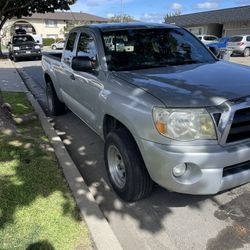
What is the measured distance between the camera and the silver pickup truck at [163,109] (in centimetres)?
288

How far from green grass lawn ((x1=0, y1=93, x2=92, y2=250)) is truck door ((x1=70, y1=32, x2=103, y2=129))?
0.81m

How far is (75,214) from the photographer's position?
338cm

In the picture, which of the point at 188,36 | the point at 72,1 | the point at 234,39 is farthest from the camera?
the point at 234,39

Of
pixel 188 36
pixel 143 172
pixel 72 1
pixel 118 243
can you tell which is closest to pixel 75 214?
pixel 118 243

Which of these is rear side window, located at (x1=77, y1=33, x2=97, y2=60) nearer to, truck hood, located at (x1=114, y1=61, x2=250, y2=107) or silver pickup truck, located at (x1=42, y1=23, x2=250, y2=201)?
silver pickup truck, located at (x1=42, y1=23, x2=250, y2=201)

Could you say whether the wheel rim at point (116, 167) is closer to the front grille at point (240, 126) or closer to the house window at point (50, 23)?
the front grille at point (240, 126)

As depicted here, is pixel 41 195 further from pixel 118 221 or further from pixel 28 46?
pixel 28 46

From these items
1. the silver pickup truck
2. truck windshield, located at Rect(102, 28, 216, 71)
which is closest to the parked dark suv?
the silver pickup truck

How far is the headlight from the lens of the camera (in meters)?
2.87

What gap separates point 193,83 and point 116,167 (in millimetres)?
1356

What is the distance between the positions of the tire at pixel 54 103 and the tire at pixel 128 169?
356 centimetres

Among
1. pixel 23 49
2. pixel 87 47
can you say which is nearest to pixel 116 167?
pixel 87 47

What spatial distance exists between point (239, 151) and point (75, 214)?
1.72 meters

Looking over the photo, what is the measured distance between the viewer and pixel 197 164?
9.41 feet
